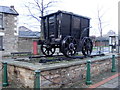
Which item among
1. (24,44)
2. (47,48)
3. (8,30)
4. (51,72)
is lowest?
(51,72)

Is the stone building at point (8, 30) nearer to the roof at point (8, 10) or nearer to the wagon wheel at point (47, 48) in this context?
the roof at point (8, 10)

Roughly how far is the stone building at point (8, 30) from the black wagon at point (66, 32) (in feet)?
32.1

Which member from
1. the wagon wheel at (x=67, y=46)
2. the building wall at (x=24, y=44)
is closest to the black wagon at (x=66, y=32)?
the wagon wheel at (x=67, y=46)

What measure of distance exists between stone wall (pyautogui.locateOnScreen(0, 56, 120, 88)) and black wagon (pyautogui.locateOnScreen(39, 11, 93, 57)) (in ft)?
3.54

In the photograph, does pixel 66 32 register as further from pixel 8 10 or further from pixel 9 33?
pixel 8 10

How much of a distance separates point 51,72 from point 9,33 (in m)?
13.1

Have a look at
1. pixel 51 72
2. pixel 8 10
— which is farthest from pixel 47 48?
pixel 8 10

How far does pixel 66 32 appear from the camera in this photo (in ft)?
20.0

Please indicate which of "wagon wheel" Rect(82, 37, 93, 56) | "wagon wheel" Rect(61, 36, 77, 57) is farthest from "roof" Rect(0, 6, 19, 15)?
"wagon wheel" Rect(61, 36, 77, 57)

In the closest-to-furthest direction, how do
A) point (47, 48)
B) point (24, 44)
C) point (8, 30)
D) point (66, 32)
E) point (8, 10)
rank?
point (66, 32) < point (47, 48) < point (8, 30) < point (8, 10) < point (24, 44)

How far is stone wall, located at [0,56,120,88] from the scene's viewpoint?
154 inches

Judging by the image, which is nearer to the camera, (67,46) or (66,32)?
(67,46)

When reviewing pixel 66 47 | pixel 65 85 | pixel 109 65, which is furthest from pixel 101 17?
pixel 65 85

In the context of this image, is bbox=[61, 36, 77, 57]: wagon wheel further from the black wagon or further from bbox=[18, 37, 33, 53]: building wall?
bbox=[18, 37, 33, 53]: building wall
